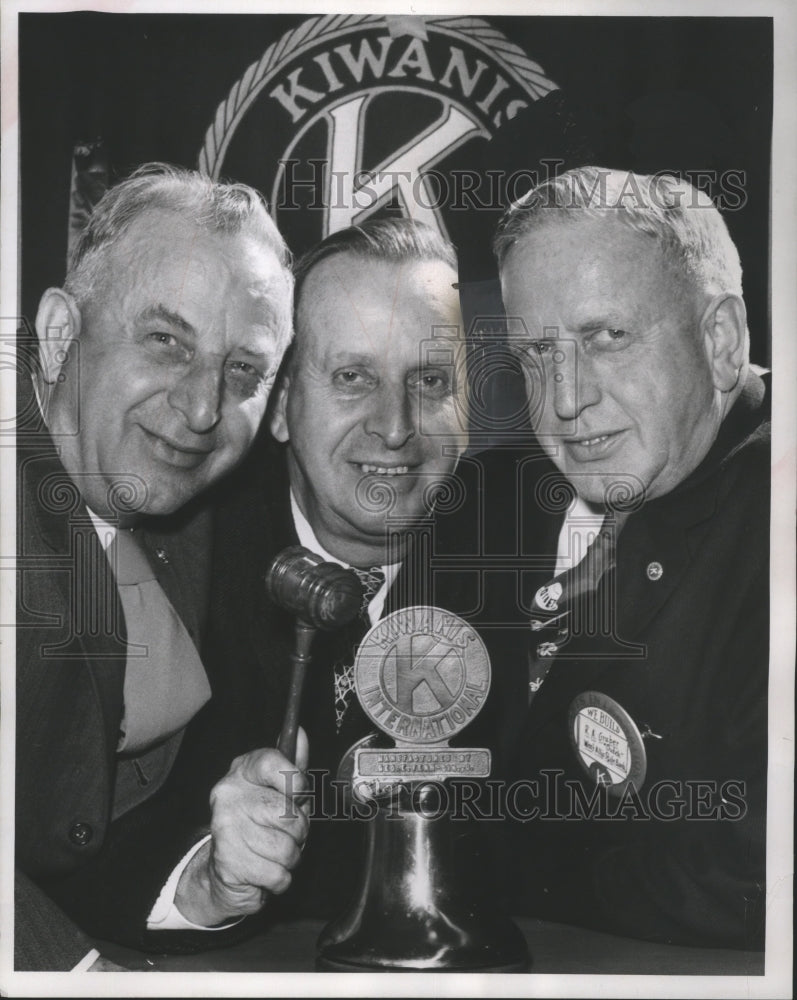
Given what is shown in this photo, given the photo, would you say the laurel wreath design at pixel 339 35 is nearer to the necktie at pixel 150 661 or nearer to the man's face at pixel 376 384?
the man's face at pixel 376 384

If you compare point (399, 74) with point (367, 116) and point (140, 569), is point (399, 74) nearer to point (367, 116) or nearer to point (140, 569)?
point (367, 116)

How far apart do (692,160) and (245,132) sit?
84 cm

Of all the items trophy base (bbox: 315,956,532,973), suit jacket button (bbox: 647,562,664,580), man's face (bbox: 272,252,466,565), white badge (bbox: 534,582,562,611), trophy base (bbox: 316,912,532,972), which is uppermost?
man's face (bbox: 272,252,466,565)

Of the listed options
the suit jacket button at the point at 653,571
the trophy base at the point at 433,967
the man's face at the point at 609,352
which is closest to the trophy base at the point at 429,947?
the trophy base at the point at 433,967

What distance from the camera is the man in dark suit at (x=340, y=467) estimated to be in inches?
94.4

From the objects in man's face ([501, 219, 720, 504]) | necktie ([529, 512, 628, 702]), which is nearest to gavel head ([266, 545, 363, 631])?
necktie ([529, 512, 628, 702])

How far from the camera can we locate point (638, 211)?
2412mm

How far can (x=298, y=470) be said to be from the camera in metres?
2.43

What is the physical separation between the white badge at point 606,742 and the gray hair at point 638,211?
31.7 inches

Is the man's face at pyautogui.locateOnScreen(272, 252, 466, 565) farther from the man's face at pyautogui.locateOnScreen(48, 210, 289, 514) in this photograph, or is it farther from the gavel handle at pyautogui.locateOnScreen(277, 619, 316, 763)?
the gavel handle at pyautogui.locateOnScreen(277, 619, 316, 763)

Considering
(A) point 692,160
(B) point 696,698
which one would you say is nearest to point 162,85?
(A) point 692,160

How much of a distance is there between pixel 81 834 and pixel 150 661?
344mm

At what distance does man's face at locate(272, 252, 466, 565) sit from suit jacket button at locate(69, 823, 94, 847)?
76 cm

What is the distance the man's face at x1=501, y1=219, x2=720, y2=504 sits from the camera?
2.40 meters
